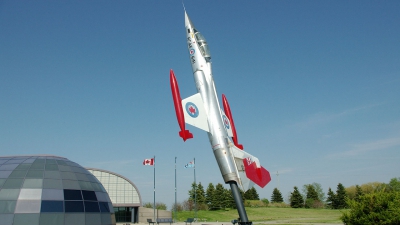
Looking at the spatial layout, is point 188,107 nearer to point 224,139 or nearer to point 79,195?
point 224,139

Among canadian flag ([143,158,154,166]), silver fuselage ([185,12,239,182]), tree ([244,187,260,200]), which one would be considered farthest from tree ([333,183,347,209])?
silver fuselage ([185,12,239,182])

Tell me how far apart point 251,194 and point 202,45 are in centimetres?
8021

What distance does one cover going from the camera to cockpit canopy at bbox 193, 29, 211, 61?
2916 centimetres

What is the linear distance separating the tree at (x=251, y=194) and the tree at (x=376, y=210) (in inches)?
3061

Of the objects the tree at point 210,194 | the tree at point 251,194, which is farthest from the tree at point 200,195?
the tree at point 251,194

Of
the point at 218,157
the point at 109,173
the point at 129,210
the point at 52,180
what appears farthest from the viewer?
the point at 129,210

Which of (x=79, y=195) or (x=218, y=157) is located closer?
(x=79, y=195)

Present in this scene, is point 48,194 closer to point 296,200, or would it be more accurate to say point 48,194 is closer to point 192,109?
point 192,109

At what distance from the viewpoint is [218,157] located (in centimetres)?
2538

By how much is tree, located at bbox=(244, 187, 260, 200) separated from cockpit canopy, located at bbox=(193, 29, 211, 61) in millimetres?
76826

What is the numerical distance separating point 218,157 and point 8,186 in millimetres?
13564

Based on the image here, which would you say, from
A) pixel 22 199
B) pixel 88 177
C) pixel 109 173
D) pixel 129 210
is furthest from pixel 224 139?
pixel 129 210

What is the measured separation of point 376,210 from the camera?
22891mm

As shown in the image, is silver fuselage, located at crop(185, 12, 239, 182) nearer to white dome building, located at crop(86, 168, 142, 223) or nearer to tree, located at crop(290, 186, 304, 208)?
white dome building, located at crop(86, 168, 142, 223)
